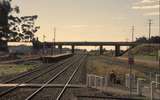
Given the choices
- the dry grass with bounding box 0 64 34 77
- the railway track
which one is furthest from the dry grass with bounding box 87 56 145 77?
the dry grass with bounding box 0 64 34 77

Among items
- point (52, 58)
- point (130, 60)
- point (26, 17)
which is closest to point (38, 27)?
point (26, 17)

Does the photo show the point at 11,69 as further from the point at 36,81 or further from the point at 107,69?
the point at 36,81

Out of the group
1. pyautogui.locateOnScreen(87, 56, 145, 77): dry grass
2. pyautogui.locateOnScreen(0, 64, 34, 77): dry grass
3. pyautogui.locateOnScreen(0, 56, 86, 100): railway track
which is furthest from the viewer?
pyautogui.locateOnScreen(87, 56, 145, 77): dry grass

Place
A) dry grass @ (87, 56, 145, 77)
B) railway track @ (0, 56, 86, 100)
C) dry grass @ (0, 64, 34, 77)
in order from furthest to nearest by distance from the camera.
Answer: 1. dry grass @ (87, 56, 145, 77)
2. dry grass @ (0, 64, 34, 77)
3. railway track @ (0, 56, 86, 100)

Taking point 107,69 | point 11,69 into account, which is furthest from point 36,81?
point 107,69

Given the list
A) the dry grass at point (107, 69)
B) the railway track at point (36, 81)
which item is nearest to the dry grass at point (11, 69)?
the railway track at point (36, 81)

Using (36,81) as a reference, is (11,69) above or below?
below

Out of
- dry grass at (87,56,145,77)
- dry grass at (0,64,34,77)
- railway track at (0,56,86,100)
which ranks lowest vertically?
dry grass at (87,56,145,77)

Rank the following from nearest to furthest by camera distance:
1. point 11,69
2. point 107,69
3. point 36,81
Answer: point 36,81 → point 11,69 → point 107,69

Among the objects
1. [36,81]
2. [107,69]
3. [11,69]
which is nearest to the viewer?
[36,81]

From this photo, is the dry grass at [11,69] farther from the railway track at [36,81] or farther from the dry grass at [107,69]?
the dry grass at [107,69]

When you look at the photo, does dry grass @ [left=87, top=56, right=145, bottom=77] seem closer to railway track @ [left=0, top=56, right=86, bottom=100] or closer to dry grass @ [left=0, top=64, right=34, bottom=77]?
railway track @ [left=0, top=56, right=86, bottom=100]

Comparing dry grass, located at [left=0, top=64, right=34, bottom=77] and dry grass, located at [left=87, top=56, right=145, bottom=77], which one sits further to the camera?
dry grass, located at [left=87, top=56, right=145, bottom=77]

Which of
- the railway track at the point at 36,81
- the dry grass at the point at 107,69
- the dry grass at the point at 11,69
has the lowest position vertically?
the dry grass at the point at 107,69
